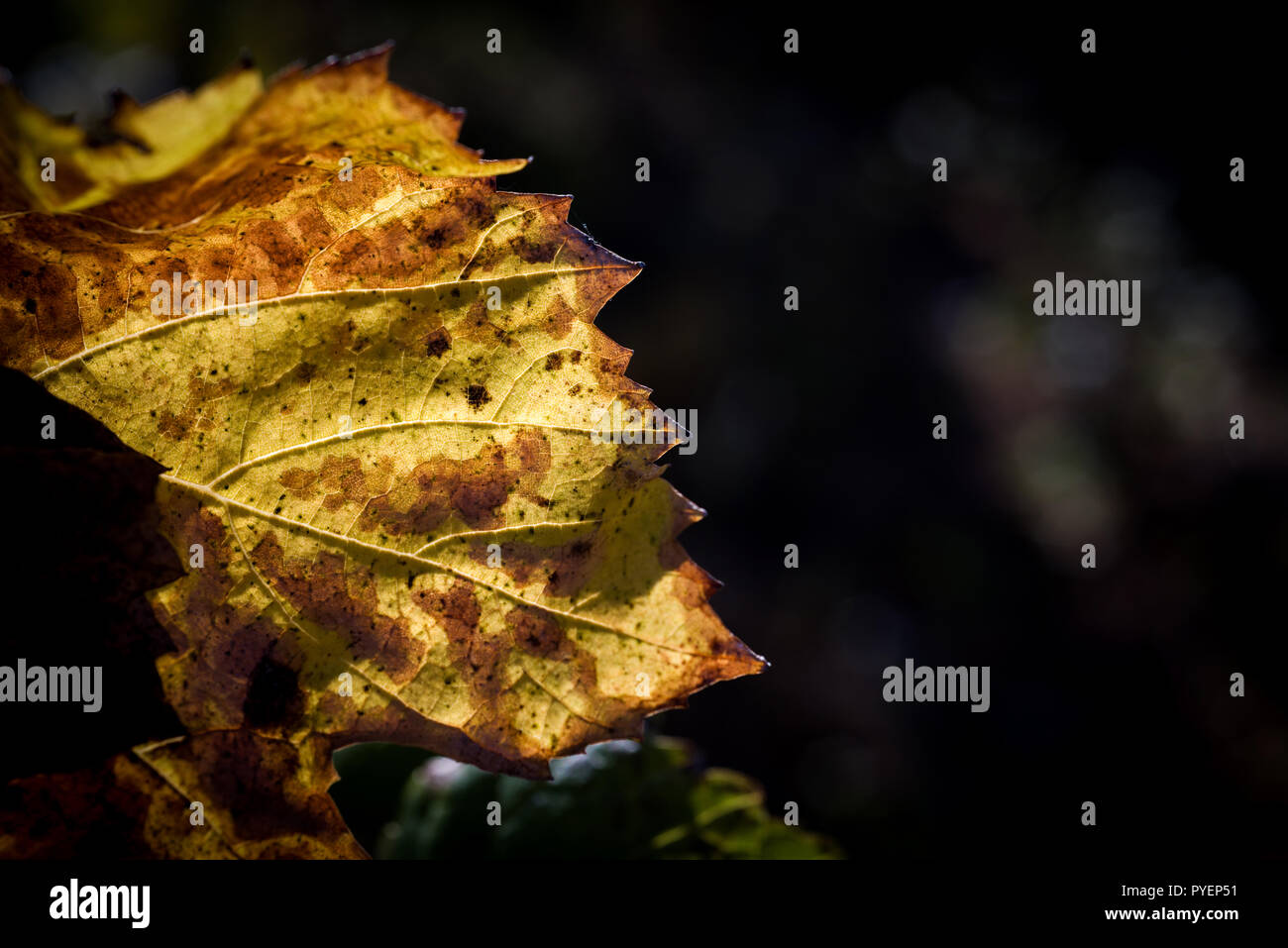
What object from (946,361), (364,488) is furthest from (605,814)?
(946,361)

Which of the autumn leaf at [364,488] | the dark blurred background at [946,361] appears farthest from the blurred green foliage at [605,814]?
the dark blurred background at [946,361]

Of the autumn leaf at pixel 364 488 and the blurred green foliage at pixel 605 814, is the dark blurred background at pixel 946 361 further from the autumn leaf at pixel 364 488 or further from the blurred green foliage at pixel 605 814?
the autumn leaf at pixel 364 488

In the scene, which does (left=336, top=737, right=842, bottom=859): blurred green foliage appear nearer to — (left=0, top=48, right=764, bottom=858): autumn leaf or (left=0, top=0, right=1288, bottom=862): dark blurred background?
(left=0, top=48, right=764, bottom=858): autumn leaf

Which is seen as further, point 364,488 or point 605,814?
point 605,814

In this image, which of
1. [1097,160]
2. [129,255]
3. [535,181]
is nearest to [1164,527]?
[1097,160]

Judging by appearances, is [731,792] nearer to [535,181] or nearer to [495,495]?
[495,495]

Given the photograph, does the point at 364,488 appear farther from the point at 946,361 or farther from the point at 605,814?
the point at 946,361
